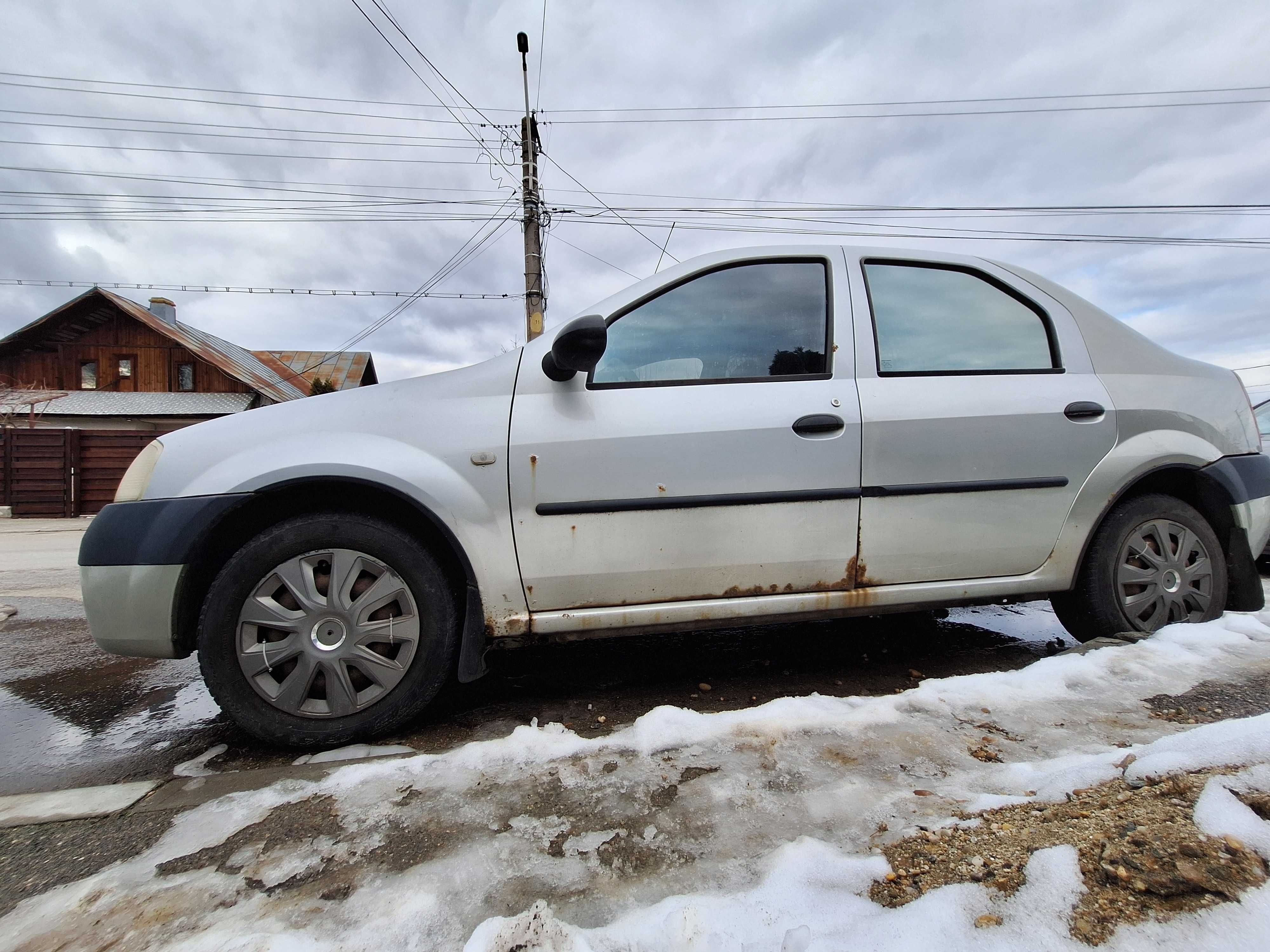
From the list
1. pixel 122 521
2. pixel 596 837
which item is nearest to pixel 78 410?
pixel 122 521

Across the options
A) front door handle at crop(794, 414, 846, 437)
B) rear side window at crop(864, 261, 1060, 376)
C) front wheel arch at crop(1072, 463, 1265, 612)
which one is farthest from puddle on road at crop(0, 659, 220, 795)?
front wheel arch at crop(1072, 463, 1265, 612)

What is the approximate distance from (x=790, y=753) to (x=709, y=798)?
0.32m

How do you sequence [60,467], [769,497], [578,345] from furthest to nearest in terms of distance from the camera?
[60,467] < [769,497] < [578,345]

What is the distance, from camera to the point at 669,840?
131 cm

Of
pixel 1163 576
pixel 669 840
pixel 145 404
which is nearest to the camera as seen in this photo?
pixel 669 840

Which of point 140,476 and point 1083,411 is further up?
point 1083,411

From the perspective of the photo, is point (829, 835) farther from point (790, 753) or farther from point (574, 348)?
point (574, 348)

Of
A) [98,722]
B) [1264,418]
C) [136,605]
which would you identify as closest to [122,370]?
[98,722]

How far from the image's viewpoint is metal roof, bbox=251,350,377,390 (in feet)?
86.9

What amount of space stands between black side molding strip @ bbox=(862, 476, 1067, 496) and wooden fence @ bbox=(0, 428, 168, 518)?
55.5 feet

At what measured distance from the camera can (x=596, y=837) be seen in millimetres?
1334

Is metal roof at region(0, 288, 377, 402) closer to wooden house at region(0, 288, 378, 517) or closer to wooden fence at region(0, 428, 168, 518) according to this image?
wooden house at region(0, 288, 378, 517)

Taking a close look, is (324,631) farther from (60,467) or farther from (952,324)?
(60,467)

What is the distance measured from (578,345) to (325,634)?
3.91 ft
